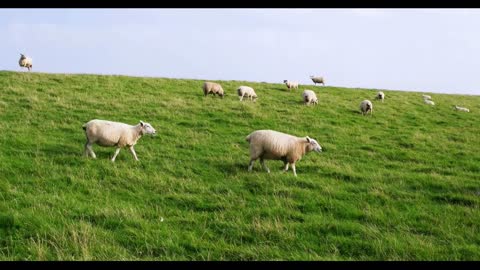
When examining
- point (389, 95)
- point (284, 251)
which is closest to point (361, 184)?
point (284, 251)

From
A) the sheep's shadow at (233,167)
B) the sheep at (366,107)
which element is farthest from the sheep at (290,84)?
the sheep's shadow at (233,167)

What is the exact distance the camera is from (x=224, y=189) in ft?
34.6

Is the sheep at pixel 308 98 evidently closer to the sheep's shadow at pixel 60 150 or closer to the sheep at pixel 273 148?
the sheep at pixel 273 148

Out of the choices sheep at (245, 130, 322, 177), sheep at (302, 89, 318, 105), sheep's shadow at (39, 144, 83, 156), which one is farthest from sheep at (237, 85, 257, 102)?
sheep's shadow at (39, 144, 83, 156)

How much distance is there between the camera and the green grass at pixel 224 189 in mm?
7324

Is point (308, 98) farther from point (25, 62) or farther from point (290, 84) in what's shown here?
point (25, 62)

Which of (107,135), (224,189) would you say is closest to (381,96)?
(107,135)

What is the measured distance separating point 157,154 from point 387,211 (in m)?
7.26

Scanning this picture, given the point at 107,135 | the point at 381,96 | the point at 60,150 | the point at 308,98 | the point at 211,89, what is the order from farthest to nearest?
the point at 381,96, the point at 211,89, the point at 308,98, the point at 60,150, the point at 107,135

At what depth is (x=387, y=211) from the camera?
31.4 ft

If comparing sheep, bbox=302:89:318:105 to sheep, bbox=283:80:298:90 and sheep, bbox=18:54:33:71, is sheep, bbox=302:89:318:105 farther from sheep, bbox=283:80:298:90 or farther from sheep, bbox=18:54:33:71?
sheep, bbox=18:54:33:71

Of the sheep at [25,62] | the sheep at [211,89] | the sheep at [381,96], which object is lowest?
the sheep at [381,96]
